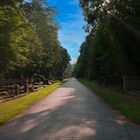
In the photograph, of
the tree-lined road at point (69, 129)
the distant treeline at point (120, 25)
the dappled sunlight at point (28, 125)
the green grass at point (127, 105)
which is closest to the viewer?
the tree-lined road at point (69, 129)

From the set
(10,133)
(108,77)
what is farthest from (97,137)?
(108,77)

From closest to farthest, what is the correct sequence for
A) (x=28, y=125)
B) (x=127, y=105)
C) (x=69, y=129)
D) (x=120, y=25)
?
(x=69, y=129) → (x=28, y=125) → (x=127, y=105) → (x=120, y=25)

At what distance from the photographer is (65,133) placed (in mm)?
9766

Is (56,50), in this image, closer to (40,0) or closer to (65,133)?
(40,0)

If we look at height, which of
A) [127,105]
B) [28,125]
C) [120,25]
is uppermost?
[120,25]

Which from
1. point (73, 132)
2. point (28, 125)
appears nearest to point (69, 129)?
point (73, 132)

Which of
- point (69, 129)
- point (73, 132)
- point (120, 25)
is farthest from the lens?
point (120, 25)

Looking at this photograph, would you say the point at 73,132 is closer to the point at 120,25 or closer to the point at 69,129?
the point at 69,129

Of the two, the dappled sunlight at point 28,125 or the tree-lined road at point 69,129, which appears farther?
the dappled sunlight at point 28,125

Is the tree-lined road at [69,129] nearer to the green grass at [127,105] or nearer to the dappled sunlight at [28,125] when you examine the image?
the dappled sunlight at [28,125]

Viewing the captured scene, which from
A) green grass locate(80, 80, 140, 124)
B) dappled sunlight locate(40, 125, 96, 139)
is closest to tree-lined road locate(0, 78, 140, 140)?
dappled sunlight locate(40, 125, 96, 139)

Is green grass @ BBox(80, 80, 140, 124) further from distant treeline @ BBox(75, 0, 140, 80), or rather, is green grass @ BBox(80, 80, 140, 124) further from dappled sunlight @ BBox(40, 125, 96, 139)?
distant treeline @ BBox(75, 0, 140, 80)

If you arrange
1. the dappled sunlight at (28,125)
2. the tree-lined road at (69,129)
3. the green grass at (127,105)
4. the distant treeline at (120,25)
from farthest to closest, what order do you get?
1. the distant treeline at (120,25)
2. the green grass at (127,105)
3. the dappled sunlight at (28,125)
4. the tree-lined road at (69,129)

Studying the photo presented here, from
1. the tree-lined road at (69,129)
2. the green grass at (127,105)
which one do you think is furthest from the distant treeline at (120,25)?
the tree-lined road at (69,129)
